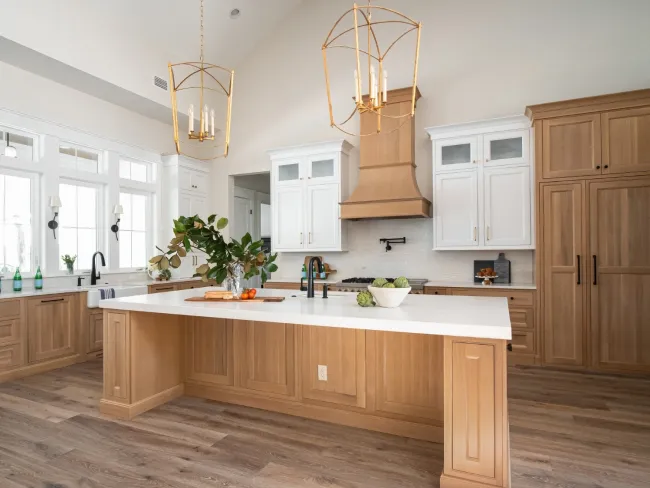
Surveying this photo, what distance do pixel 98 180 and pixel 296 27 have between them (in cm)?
354

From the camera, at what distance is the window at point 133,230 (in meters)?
5.65

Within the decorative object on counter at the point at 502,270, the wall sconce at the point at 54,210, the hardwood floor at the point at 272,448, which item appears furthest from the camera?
the decorative object on counter at the point at 502,270

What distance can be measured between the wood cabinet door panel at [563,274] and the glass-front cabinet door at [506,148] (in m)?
0.50

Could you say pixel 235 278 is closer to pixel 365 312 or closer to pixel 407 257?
pixel 365 312

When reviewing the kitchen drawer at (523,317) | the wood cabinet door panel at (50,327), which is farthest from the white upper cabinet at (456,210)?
the wood cabinet door panel at (50,327)

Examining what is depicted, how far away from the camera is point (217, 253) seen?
112 inches

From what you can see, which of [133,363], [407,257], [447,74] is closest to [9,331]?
[133,363]

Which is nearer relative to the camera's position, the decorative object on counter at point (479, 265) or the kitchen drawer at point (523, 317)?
the kitchen drawer at point (523, 317)

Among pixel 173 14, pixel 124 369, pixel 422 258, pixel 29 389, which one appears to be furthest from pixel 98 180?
pixel 422 258

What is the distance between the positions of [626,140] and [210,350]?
4.21 meters

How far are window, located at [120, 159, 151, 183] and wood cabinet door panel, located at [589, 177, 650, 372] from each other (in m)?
5.48

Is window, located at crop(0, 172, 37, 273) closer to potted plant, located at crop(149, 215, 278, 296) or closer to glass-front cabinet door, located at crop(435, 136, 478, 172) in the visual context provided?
potted plant, located at crop(149, 215, 278, 296)

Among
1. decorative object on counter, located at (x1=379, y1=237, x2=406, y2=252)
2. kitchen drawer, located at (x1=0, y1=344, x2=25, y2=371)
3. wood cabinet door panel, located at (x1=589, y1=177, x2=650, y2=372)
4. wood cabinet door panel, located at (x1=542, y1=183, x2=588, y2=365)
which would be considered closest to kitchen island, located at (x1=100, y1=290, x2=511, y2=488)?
→ kitchen drawer, located at (x1=0, y1=344, x2=25, y2=371)

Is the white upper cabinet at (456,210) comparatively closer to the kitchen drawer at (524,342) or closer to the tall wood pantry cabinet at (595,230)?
the tall wood pantry cabinet at (595,230)
